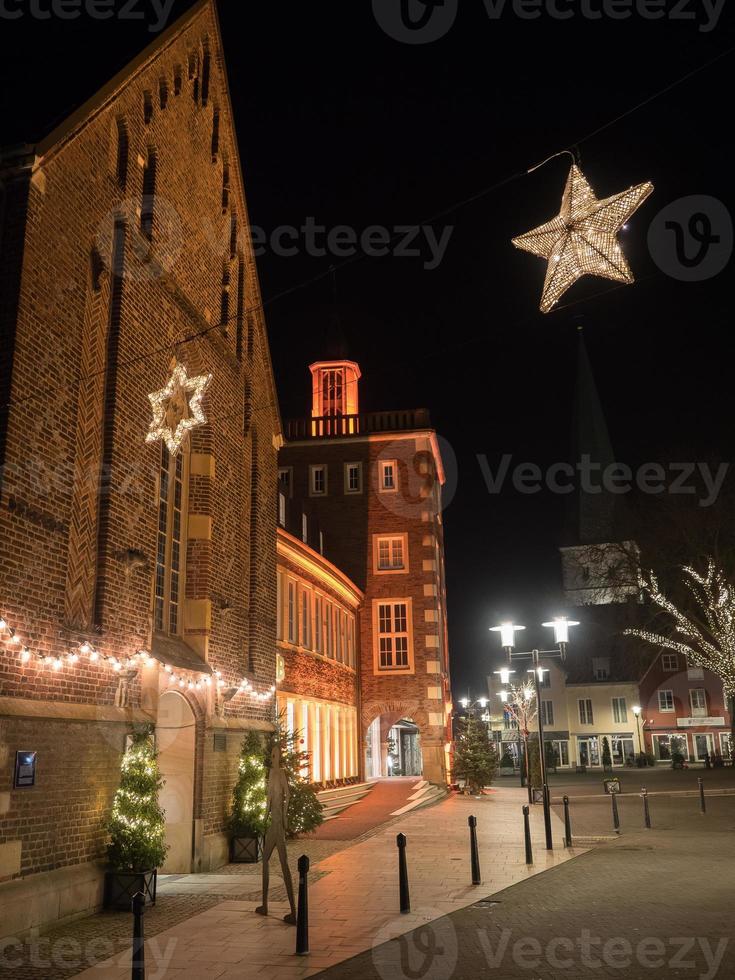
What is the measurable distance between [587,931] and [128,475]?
811 centimetres

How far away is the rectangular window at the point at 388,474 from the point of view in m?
35.8

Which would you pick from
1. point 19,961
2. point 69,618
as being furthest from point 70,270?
point 19,961

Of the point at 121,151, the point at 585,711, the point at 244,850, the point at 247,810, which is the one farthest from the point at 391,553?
the point at 585,711

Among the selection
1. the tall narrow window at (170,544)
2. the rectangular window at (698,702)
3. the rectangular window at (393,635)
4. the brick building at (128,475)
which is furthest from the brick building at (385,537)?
the rectangular window at (698,702)

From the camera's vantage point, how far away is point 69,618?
10258 millimetres

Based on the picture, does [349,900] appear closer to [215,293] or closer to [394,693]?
[215,293]

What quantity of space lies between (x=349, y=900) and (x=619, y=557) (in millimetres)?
25350

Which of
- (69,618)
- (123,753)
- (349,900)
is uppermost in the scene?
(69,618)

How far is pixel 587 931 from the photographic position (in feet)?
28.9

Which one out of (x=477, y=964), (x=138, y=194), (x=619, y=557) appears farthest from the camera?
(x=619, y=557)

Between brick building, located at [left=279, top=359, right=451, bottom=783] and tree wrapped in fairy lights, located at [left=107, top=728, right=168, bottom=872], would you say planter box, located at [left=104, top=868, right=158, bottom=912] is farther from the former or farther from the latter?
brick building, located at [left=279, top=359, right=451, bottom=783]

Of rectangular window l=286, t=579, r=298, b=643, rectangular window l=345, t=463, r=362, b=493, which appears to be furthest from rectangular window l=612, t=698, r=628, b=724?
rectangular window l=286, t=579, r=298, b=643

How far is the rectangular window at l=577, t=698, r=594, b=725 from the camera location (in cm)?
6578

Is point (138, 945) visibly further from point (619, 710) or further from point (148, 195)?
point (619, 710)
